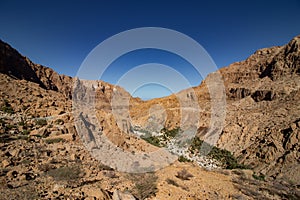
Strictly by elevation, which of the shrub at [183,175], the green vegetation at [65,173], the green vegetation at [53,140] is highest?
the green vegetation at [53,140]

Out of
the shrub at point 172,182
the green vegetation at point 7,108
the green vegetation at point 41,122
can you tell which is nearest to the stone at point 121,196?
the shrub at point 172,182

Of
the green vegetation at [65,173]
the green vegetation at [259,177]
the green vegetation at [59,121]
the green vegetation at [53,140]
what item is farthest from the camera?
the green vegetation at [259,177]

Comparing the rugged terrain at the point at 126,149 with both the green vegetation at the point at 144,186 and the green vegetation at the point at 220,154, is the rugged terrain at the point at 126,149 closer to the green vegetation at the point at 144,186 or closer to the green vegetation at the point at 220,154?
the green vegetation at the point at 144,186

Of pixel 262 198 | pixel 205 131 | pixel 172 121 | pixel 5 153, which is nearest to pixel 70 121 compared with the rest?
pixel 5 153

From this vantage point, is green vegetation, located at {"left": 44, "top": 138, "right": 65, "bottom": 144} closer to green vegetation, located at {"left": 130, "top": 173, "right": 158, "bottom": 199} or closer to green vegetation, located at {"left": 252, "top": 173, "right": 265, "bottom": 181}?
green vegetation, located at {"left": 130, "top": 173, "right": 158, "bottom": 199}

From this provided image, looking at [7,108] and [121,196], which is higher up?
[7,108]

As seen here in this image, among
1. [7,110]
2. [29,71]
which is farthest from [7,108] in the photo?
[29,71]

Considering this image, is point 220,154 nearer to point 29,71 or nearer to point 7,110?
point 7,110

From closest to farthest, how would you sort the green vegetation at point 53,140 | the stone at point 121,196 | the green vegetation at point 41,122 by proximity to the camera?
the stone at point 121,196, the green vegetation at point 53,140, the green vegetation at point 41,122

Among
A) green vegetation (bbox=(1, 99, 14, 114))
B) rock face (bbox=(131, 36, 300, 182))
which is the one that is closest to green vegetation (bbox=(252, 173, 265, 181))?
rock face (bbox=(131, 36, 300, 182))

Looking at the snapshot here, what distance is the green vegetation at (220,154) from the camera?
14.0 metres

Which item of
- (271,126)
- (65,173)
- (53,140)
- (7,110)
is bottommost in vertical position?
(65,173)

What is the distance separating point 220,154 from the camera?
16688 mm

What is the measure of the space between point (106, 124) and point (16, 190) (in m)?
7.56
